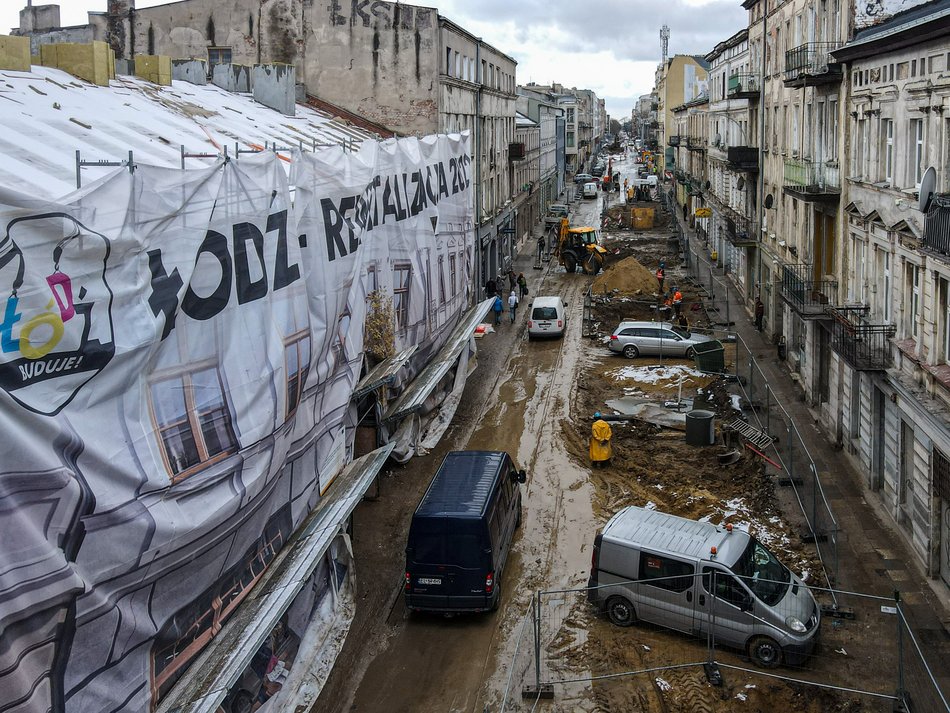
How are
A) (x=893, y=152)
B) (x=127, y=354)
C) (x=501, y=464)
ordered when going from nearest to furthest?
(x=127, y=354), (x=501, y=464), (x=893, y=152)

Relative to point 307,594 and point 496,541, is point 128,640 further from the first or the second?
point 496,541

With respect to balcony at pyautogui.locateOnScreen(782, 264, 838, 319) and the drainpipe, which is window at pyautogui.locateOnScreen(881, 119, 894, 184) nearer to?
balcony at pyautogui.locateOnScreen(782, 264, 838, 319)

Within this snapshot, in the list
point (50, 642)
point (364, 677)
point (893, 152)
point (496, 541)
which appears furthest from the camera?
point (893, 152)

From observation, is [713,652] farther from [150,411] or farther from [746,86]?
[746,86]

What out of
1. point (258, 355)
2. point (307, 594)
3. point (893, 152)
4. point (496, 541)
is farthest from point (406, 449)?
point (893, 152)

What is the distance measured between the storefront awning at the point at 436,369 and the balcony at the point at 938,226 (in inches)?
403

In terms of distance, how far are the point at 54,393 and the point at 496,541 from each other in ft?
28.4

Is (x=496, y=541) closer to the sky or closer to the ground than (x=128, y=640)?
closer to the ground

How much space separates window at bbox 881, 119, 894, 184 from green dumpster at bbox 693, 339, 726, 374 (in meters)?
10.2

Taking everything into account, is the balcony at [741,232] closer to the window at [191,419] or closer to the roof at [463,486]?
the roof at [463,486]

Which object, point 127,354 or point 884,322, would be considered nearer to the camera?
point 127,354

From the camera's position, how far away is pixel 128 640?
9.03 m

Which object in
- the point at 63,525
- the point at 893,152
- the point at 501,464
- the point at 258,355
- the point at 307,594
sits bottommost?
the point at 307,594

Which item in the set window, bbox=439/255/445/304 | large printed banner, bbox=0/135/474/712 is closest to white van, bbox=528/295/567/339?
window, bbox=439/255/445/304
